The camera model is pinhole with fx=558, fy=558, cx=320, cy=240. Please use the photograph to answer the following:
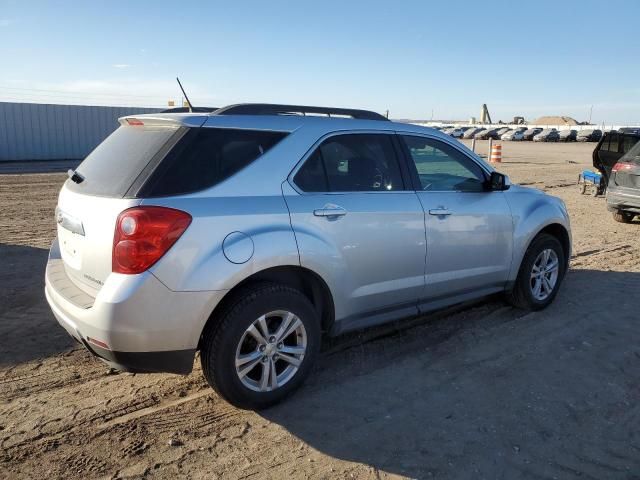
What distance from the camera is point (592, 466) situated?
3.02 metres

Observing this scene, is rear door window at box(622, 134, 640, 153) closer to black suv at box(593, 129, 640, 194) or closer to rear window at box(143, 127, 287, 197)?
black suv at box(593, 129, 640, 194)

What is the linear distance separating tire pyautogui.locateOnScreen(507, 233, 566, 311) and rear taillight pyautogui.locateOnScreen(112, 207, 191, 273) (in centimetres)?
348

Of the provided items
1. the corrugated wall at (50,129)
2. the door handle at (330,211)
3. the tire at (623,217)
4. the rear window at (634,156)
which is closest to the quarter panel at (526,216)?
the door handle at (330,211)

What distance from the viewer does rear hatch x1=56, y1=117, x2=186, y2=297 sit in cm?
309

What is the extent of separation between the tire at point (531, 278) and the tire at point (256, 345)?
8.01 feet

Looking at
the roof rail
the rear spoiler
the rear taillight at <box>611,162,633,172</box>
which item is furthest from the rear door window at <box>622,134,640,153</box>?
the rear spoiler

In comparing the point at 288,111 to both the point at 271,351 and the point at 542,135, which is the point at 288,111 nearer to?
the point at 271,351

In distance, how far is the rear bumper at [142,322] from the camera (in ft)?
9.71

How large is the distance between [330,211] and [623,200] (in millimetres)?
8065

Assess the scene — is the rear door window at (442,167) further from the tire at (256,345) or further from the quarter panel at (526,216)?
the tire at (256,345)

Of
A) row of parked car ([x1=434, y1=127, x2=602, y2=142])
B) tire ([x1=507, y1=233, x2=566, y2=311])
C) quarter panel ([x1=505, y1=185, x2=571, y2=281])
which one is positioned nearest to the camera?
quarter panel ([x1=505, y1=185, x2=571, y2=281])

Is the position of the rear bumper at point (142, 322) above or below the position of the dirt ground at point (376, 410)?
above

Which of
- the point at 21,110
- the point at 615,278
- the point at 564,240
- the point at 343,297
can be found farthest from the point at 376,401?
the point at 21,110

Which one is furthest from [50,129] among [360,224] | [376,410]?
[376,410]
